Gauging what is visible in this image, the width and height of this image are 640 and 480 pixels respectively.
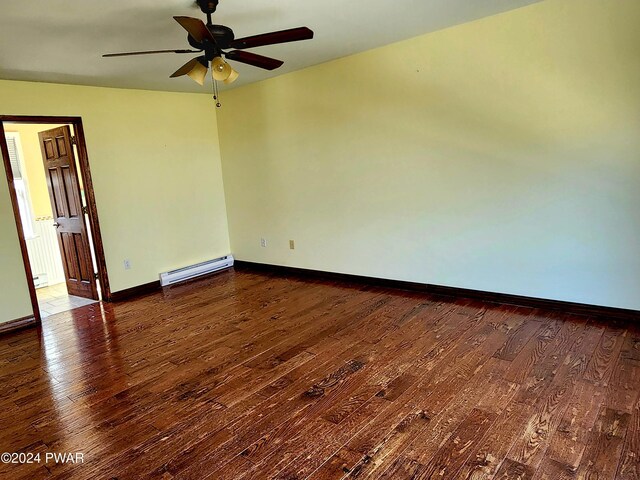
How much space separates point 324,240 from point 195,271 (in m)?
1.82

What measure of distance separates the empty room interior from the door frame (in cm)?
3

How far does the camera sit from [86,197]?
14.8 ft

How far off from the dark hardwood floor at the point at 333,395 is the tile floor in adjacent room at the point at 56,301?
0.65 meters

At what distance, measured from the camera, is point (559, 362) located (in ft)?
8.63

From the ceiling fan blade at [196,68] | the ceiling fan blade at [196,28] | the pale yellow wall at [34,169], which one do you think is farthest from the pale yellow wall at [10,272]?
the ceiling fan blade at [196,28]

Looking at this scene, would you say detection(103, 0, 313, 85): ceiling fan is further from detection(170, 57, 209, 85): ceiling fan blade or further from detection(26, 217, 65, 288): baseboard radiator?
detection(26, 217, 65, 288): baseboard radiator

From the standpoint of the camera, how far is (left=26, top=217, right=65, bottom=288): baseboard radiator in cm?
535

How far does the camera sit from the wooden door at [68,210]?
458cm

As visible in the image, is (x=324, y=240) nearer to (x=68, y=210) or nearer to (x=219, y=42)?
(x=219, y=42)

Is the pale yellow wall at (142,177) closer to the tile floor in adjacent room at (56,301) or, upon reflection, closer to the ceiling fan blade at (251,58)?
the tile floor in adjacent room at (56,301)

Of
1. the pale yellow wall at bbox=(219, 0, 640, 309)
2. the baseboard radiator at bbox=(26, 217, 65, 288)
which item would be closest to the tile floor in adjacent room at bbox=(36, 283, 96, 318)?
the baseboard radiator at bbox=(26, 217, 65, 288)

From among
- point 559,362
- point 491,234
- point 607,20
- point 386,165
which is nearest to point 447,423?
point 559,362

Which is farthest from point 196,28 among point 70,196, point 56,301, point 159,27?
point 56,301

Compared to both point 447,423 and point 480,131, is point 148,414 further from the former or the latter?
point 480,131
